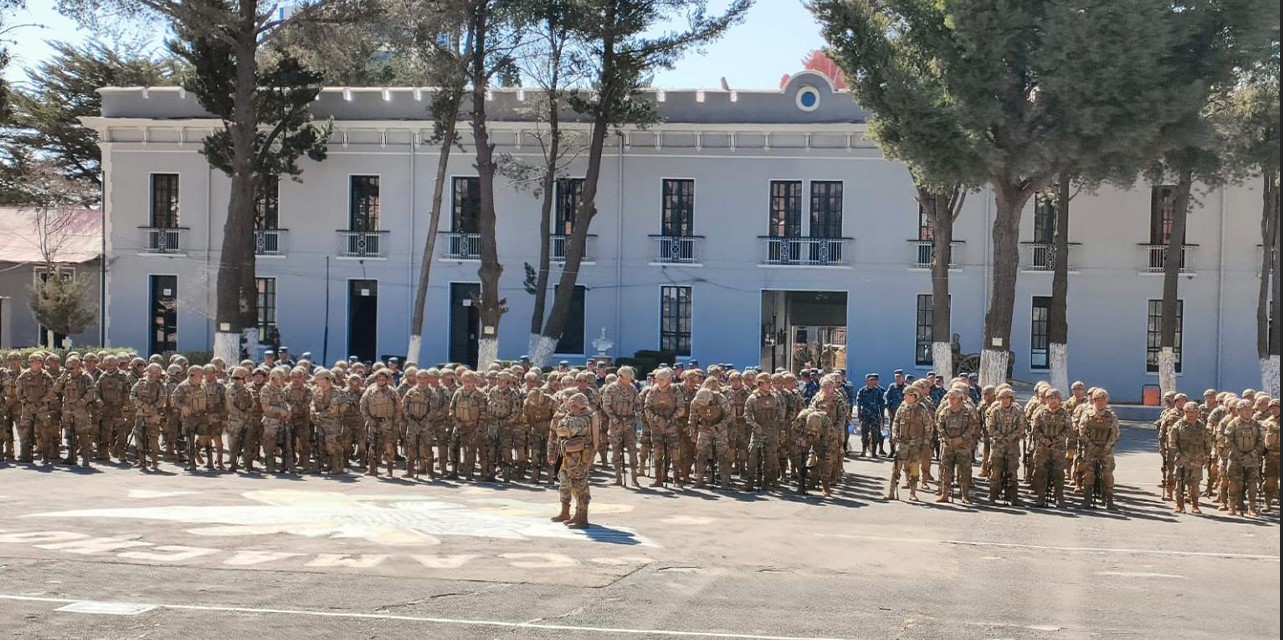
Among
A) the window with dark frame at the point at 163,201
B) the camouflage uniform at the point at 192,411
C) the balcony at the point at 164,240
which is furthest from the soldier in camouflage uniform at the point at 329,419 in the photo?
the window with dark frame at the point at 163,201

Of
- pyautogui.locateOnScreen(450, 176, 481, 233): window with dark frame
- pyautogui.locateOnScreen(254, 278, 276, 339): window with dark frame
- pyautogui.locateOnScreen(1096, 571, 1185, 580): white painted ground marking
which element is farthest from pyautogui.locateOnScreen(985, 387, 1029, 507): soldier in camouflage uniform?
pyautogui.locateOnScreen(254, 278, 276, 339): window with dark frame

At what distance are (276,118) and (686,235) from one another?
12131 mm

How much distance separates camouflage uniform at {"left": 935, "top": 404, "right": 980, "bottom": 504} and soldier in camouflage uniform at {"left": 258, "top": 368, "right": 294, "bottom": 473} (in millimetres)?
9827

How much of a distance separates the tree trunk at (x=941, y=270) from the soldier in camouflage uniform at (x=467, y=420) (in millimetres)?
15434

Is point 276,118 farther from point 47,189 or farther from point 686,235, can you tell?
point 47,189

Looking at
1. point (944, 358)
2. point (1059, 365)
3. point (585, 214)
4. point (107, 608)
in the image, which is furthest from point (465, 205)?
point (107, 608)

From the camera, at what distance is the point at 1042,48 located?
88.7 feet

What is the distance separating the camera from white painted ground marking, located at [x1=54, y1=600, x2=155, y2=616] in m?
10.8

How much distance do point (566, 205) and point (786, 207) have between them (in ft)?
21.3

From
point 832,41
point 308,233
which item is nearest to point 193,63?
point 308,233

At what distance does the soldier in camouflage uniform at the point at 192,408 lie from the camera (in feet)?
68.5

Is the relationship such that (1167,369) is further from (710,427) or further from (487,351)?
(710,427)

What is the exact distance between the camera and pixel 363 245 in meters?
39.9

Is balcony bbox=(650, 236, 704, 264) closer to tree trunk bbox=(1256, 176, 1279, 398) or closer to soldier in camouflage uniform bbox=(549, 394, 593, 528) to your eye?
→ tree trunk bbox=(1256, 176, 1279, 398)
